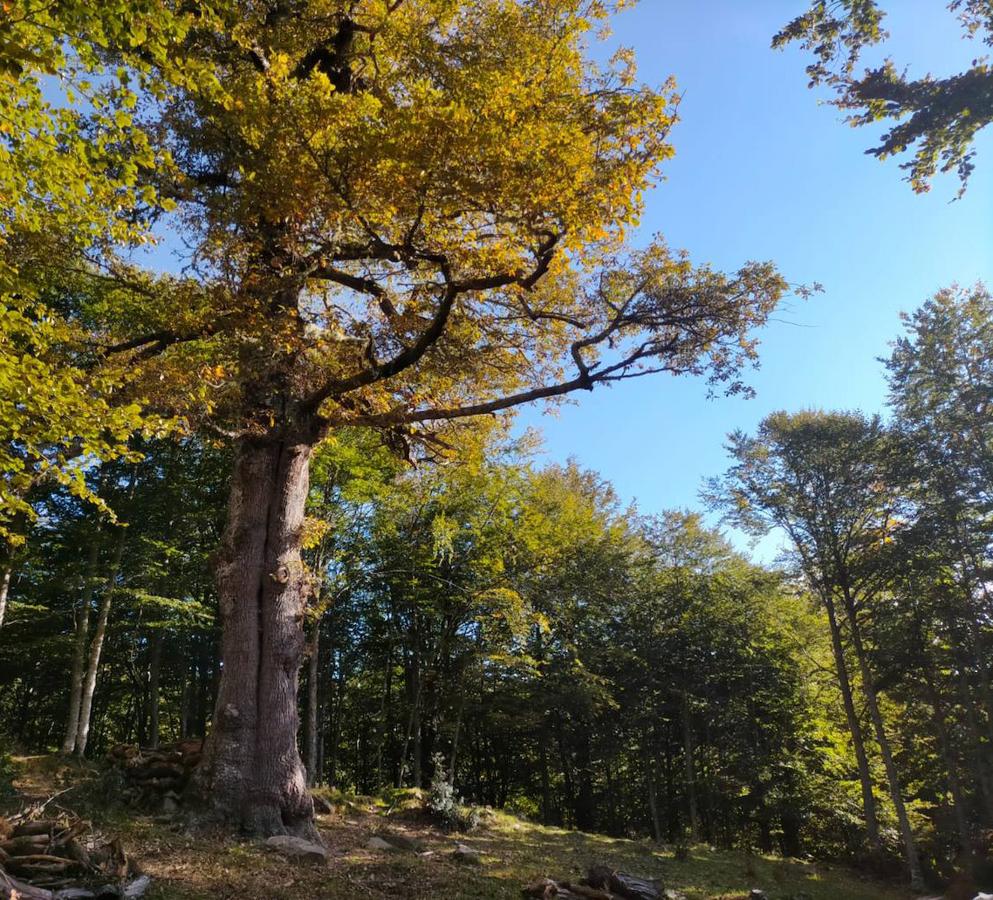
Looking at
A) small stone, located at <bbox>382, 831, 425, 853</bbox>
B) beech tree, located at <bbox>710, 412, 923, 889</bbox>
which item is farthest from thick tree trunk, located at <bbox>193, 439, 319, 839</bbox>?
beech tree, located at <bbox>710, 412, 923, 889</bbox>

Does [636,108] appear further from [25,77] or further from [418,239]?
[25,77]

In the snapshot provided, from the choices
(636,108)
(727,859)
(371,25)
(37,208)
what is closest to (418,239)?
(636,108)

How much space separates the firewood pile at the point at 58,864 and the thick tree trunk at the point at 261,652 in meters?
2.21

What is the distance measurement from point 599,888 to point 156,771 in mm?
5618

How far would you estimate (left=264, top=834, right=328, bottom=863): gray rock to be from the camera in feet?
19.8


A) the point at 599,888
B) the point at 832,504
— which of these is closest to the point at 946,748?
the point at 832,504

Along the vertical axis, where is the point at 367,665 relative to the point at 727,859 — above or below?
above

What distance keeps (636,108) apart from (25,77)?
183 inches

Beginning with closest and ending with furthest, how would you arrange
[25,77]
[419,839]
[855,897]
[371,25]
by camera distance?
[25,77], [371,25], [419,839], [855,897]

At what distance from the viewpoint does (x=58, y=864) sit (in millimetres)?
4070

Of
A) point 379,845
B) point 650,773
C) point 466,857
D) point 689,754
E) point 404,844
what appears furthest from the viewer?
point 650,773

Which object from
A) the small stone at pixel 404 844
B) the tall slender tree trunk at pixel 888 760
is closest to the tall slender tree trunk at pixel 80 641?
the small stone at pixel 404 844

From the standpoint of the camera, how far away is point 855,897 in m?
11.1

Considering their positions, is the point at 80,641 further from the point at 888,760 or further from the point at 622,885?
the point at 888,760
